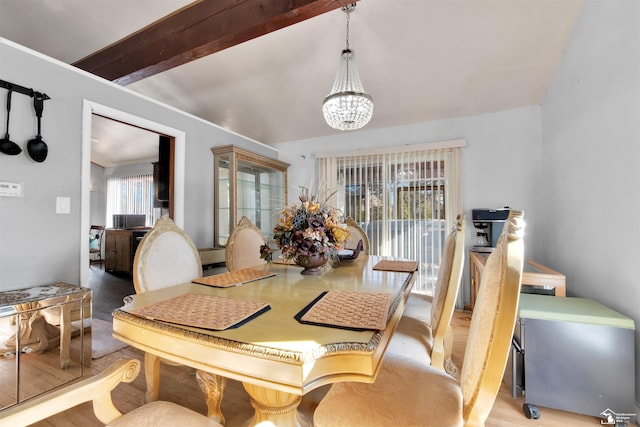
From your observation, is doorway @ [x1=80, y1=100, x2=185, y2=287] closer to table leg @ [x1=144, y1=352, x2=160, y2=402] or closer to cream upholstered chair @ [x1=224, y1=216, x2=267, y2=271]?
cream upholstered chair @ [x1=224, y1=216, x2=267, y2=271]

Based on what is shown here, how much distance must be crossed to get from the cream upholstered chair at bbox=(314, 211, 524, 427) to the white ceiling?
2.27m

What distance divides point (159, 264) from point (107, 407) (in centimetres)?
75

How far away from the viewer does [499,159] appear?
10.5 ft

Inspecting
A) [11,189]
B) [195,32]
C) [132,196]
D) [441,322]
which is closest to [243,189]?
[195,32]

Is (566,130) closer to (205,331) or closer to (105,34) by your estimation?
(205,331)

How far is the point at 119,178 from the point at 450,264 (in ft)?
24.8

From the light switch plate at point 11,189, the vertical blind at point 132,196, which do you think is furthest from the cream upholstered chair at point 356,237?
the vertical blind at point 132,196

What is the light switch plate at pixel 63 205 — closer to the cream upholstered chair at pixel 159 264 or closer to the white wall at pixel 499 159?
the cream upholstered chair at pixel 159 264

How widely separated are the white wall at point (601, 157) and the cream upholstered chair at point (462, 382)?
51.0 inches

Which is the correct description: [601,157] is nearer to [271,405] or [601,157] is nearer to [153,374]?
[271,405]

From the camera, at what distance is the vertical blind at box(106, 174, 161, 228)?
6.12 m

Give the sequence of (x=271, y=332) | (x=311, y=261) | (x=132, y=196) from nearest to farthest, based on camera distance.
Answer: (x=271, y=332), (x=311, y=261), (x=132, y=196)

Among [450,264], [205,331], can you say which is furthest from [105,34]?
[450,264]

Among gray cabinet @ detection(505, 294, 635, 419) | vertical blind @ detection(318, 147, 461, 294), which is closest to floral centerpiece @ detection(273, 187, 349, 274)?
gray cabinet @ detection(505, 294, 635, 419)
